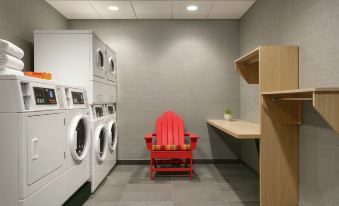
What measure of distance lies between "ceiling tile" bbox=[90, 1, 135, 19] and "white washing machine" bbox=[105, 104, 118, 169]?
1470 mm

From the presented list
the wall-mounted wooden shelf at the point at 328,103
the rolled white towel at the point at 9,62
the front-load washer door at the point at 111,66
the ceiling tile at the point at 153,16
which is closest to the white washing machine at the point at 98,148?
the front-load washer door at the point at 111,66

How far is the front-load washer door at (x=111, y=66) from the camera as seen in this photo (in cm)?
378

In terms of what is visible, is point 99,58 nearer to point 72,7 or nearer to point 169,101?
point 72,7

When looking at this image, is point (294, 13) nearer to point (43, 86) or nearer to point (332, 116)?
point (332, 116)

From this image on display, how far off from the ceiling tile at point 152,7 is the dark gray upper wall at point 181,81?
0.42 metres

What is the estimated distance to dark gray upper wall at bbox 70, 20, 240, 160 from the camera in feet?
14.5

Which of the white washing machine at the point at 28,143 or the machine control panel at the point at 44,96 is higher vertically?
the machine control panel at the point at 44,96

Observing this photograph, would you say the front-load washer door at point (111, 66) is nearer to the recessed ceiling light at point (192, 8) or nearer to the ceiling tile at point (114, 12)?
the ceiling tile at point (114, 12)

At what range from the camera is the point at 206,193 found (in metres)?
3.08

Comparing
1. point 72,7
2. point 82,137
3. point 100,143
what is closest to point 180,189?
point 100,143

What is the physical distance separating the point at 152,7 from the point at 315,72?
2547mm

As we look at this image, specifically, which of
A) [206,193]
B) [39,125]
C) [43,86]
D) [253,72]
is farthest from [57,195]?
[253,72]

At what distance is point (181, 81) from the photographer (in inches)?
175

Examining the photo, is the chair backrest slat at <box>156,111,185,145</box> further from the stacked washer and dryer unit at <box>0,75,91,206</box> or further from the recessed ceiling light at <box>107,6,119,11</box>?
the recessed ceiling light at <box>107,6,119,11</box>
